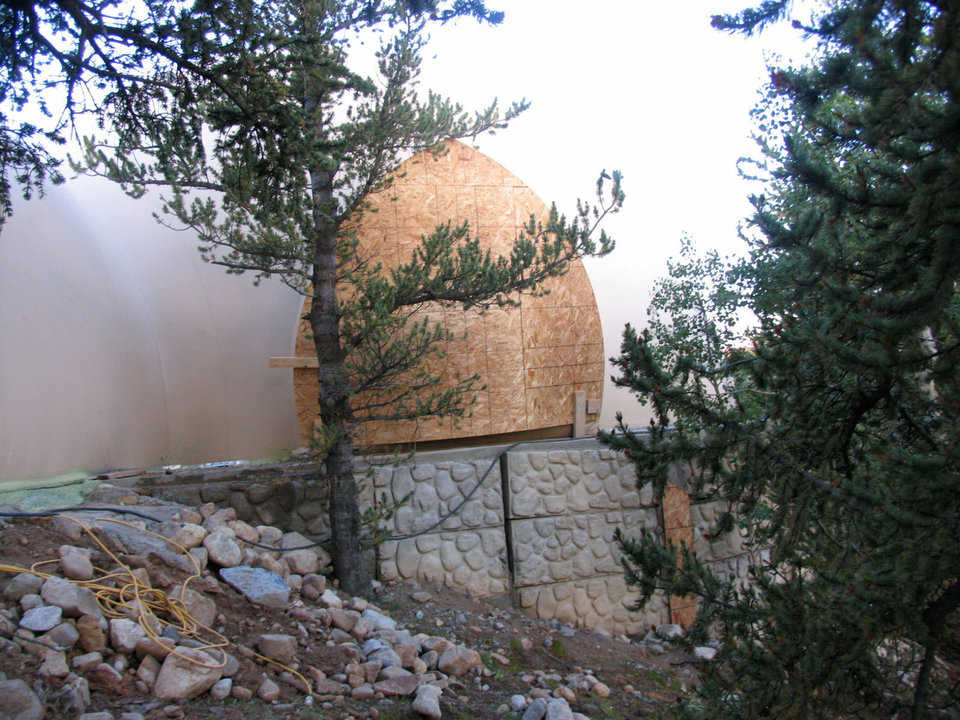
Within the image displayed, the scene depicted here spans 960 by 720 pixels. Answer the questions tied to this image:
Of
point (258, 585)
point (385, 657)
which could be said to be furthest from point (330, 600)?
point (385, 657)

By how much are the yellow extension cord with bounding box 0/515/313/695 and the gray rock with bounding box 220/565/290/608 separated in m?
0.46

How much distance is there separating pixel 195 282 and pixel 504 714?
18.8ft

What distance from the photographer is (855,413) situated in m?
2.95

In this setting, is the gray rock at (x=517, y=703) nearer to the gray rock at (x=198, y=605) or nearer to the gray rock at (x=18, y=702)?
the gray rock at (x=198, y=605)

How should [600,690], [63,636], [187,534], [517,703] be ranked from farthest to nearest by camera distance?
1. [600,690]
2. [187,534]
3. [517,703]
4. [63,636]

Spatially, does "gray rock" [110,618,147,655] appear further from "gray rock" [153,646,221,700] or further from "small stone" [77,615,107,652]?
"gray rock" [153,646,221,700]

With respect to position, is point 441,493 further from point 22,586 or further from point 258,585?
point 22,586

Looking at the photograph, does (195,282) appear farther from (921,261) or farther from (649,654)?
(921,261)

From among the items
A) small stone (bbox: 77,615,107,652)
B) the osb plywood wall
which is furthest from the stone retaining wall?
small stone (bbox: 77,615,107,652)

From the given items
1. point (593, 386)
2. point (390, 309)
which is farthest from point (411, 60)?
point (593, 386)

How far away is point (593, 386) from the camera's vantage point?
7.61 metres

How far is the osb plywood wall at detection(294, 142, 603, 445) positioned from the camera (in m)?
6.88

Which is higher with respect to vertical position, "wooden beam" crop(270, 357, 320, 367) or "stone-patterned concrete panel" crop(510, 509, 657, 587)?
"wooden beam" crop(270, 357, 320, 367)

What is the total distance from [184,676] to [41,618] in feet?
2.62
